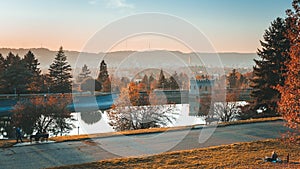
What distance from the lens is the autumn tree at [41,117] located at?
21.4m

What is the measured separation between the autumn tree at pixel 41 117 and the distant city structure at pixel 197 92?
36.7ft

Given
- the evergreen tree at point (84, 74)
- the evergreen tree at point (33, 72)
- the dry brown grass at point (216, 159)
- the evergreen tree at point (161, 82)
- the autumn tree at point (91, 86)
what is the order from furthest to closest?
the evergreen tree at point (84, 74) → the autumn tree at point (91, 86) → the evergreen tree at point (33, 72) → the evergreen tree at point (161, 82) → the dry brown grass at point (216, 159)

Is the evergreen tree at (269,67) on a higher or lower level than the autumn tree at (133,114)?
higher

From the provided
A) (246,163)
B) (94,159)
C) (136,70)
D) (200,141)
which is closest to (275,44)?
(136,70)

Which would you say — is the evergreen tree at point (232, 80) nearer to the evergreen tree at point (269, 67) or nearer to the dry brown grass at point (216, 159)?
the evergreen tree at point (269, 67)

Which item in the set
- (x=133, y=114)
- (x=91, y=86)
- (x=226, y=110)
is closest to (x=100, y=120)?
(x=133, y=114)

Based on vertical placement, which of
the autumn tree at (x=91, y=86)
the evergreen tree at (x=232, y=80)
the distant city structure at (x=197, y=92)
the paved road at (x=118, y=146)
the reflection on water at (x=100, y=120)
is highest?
the evergreen tree at (x=232, y=80)

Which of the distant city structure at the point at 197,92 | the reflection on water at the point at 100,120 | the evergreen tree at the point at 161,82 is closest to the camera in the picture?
the reflection on water at the point at 100,120

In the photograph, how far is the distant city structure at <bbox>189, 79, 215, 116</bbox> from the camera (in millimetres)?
28188

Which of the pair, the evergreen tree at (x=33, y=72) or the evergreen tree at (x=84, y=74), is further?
the evergreen tree at (x=84, y=74)

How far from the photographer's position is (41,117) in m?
22.5

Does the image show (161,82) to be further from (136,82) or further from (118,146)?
(118,146)

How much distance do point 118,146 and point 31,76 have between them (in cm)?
2885

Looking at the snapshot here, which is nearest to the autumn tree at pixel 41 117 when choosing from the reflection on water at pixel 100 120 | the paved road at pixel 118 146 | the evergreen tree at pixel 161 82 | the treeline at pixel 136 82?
the reflection on water at pixel 100 120
